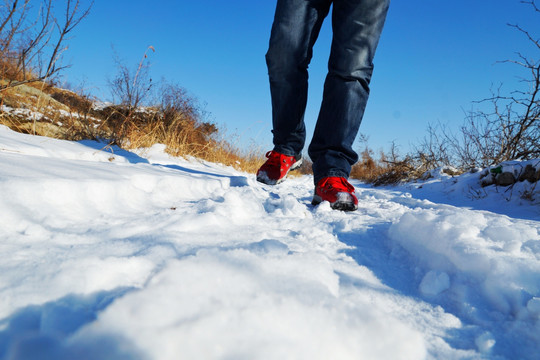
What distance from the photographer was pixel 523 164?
7.61 feet

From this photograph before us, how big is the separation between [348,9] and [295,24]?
0.27m

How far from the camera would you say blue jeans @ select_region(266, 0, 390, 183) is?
152 centimetres

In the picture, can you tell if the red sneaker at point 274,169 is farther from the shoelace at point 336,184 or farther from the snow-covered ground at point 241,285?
the snow-covered ground at point 241,285

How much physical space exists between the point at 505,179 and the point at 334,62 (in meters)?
1.81

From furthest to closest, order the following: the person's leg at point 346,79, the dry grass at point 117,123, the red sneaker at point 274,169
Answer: the dry grass at point 117,123
the red sneaker at point 274,169
the person's leg at point 346,79

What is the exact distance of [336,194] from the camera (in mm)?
1357

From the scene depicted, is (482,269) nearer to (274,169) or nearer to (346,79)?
(346,79)

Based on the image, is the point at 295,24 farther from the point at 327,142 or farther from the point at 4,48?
the point at 4,48

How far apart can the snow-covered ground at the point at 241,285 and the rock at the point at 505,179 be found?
80.1 inches

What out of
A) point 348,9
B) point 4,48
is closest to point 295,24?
point 348,9

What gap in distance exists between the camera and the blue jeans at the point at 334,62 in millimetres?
1522

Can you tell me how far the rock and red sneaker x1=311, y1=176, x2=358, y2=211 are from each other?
169 cm

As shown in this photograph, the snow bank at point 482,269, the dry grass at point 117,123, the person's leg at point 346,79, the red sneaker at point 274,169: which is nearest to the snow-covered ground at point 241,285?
the snow bank at point 482,269

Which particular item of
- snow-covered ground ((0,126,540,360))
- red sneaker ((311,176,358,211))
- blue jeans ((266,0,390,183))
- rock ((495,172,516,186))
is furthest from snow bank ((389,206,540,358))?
rock ((495,172,516,186))
